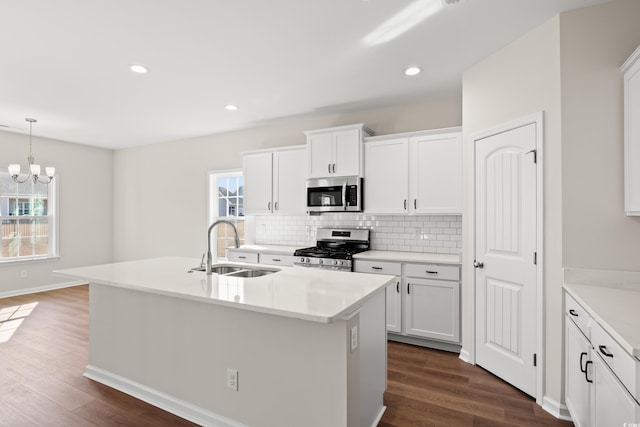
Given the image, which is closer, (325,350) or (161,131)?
(325,350)

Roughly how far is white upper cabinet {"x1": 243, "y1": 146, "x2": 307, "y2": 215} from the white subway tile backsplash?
0.37 m

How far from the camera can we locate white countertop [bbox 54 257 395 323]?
1.63m

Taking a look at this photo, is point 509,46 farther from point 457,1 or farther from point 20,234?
point 20,234

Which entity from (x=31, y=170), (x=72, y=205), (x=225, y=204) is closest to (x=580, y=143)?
(x=225, y=204)

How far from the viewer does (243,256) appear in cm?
461

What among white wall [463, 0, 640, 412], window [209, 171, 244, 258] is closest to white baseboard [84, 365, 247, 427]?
→ white wall [463, 0, 640, 412]

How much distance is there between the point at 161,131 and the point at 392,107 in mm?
3760

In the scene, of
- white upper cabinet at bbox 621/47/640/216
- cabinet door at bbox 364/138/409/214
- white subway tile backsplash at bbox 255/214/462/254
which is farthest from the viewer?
white subway tile backsplash at bbox 255/214/462/254

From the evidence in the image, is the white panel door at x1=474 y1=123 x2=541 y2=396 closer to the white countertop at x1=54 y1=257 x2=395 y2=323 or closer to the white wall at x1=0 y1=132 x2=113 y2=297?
the white countertop at x1=54 y1=257 x2=395 y2=323

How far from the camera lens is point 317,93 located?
3756 mm

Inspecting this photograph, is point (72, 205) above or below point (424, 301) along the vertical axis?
above

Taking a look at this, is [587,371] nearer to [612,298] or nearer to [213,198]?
[612,298]

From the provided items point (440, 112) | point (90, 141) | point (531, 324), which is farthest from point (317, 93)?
point (90, 141)

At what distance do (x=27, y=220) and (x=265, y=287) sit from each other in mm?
5947
